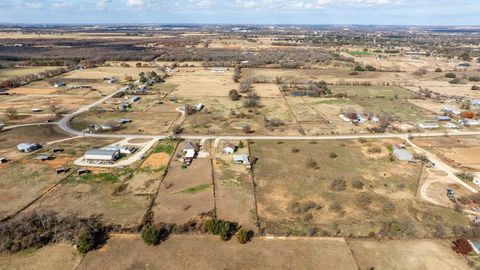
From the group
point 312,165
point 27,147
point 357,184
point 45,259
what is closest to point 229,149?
point 312,165

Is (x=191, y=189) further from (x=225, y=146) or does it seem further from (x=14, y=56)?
(x=14, y=56)

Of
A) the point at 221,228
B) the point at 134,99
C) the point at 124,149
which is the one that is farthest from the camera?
the point at 134,99

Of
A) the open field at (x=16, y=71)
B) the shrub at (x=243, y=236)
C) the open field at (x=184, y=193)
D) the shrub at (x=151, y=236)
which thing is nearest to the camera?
the shrub at (x=151, y=236)

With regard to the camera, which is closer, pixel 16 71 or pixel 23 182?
pixel 23 182

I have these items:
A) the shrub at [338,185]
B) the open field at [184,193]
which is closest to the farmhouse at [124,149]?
the open field at [184,193]

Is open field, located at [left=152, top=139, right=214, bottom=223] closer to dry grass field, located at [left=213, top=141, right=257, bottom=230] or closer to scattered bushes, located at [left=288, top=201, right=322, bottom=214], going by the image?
dry grass field, located at [left=213, top=141, right=257, bottom=230]

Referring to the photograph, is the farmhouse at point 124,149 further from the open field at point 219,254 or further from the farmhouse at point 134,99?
the farmhouse at point 134,99

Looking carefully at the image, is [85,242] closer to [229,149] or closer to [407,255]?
[229,149]
